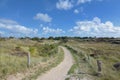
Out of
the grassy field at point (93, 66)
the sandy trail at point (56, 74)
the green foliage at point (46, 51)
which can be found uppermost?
the green foliage at point (46, 51)

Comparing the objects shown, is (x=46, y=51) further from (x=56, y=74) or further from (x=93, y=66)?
(x=56, y=74)

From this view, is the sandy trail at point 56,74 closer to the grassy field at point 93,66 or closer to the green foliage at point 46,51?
the grassy field at point 93,66

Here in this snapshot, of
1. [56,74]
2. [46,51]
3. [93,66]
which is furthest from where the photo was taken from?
[46,51]

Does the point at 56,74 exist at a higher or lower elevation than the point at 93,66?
higher

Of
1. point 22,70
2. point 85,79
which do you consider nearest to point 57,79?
point 85,79

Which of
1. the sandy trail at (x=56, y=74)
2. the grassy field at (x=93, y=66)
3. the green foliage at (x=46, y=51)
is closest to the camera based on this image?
the sandy trail at (x=56, y=74)

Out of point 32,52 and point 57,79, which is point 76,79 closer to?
point 57,79

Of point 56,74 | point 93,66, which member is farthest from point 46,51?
point 56,74

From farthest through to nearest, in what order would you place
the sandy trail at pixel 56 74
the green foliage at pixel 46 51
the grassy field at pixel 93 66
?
the green foliage at pixel 46 51 → the grassy field at pixel 93 66 → the sandy trail at pixel 56 74

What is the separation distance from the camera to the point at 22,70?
1560 cm

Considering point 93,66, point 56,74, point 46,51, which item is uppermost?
point 46,51

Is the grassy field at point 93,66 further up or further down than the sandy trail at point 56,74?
further down

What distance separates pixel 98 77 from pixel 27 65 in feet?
20.1

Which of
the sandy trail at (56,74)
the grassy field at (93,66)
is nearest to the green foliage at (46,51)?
the grassy field at (93,66)
